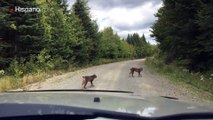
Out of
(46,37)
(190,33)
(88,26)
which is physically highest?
(88,26)

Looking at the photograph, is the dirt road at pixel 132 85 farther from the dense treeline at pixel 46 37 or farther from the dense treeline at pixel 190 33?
the dense treeline at pixel 46 37

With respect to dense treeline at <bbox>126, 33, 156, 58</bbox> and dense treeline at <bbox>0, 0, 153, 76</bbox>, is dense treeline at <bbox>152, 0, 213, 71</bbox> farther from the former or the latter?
dense treeline at <bbox>126, 33, 156, 58</bbox>

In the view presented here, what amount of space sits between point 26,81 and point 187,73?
32.8 ft

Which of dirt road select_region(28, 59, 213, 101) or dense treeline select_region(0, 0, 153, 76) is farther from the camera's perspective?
dense treeline select_region(0, 0, 153, 76)

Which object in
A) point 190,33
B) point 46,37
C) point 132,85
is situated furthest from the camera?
point 46,37

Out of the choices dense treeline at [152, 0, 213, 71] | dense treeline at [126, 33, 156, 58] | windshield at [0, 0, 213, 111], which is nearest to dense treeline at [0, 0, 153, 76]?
windshield at [0, 0, 213, 111]

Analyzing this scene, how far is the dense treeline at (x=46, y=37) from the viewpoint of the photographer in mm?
27906

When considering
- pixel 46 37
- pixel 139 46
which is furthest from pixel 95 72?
pixel 139 46

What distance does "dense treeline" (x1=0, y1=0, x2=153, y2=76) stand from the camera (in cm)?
2791

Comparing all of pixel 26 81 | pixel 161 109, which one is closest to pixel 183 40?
pixel 26 81

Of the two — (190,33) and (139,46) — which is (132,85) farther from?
(139,46)

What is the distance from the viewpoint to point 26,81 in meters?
23.3

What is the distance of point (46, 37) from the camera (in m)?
34.9

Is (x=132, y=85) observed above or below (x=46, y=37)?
below
